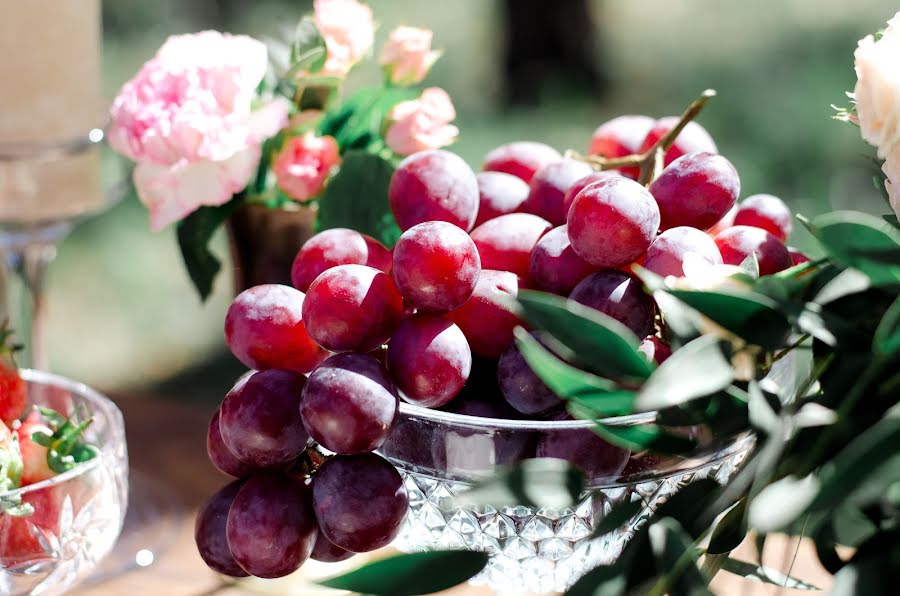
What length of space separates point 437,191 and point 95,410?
27 centimetres

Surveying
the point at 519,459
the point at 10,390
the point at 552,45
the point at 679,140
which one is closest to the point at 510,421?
the point at 519,459

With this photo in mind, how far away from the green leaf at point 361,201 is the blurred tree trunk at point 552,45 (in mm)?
1703

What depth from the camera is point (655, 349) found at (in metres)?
0.43

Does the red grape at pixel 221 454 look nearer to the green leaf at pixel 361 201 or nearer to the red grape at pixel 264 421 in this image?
the red grape at pixel 264 421

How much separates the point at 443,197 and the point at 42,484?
9.7 inches

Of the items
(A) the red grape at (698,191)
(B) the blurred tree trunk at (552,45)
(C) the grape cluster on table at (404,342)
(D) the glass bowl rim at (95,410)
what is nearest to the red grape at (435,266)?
(C) the grape cluster on table at (404,342)

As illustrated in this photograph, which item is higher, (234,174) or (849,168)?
(234,174)

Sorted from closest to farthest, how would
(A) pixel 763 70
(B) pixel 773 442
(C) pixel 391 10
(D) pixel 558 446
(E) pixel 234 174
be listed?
(B) pixel 773 442
(D) pixel 558 446
(E) pixel 234 174
(A) pixel 763 70
(C) pixel 391 10

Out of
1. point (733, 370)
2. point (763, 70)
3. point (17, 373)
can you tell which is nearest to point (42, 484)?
point (17, 373)

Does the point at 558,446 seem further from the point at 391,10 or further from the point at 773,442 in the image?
the point at 391,10

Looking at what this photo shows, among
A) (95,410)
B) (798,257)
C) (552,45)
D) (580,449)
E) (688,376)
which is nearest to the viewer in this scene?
(688,376)

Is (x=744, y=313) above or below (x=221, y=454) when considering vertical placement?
above

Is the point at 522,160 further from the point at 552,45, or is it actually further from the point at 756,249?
the point at 552,45

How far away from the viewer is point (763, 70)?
2209mm
